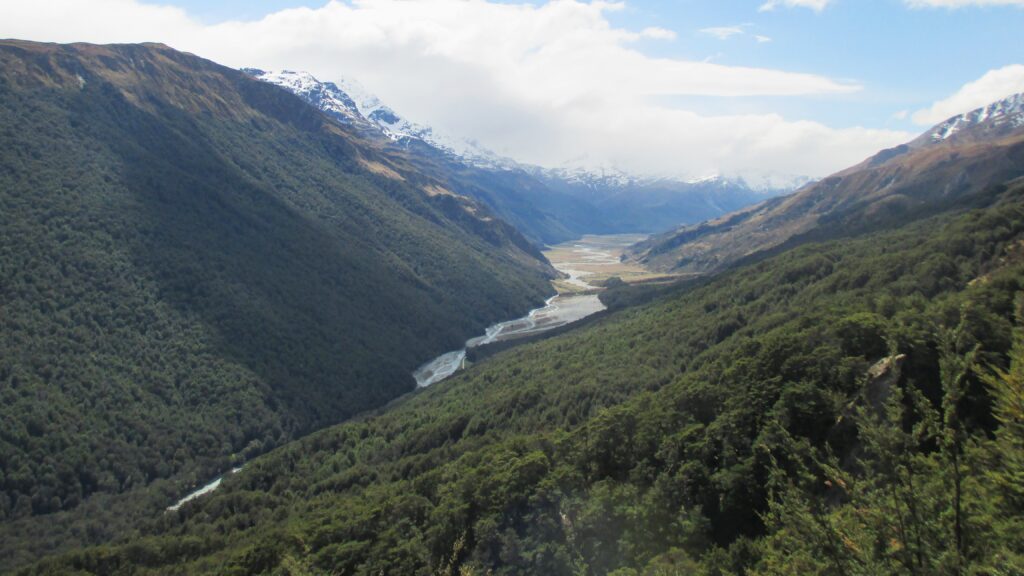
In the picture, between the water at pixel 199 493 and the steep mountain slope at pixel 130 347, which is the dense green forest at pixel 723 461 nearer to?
the water at pixel 199 493

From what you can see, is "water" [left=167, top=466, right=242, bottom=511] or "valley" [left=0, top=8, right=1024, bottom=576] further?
"water" [left=167, top=466, right=242, bottom=511]

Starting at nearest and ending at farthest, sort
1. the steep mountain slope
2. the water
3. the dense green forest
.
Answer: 1. the dense green forest
2. the water
3. the steep mountain slope

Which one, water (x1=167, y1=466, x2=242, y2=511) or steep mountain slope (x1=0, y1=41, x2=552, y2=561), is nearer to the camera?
water (x1=167, y1=466, x2=242, y2=511)

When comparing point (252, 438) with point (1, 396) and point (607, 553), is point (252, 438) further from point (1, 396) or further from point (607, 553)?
point (607, 553)

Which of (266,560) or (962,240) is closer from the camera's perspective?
(266,560)

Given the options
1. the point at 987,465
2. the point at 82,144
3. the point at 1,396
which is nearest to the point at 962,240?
the point at 987,465

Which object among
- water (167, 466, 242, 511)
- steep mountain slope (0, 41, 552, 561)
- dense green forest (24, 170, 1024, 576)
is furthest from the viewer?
steep mountain slope (0, 41, 552, 561)

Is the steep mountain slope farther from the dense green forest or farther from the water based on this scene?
the dense green forest

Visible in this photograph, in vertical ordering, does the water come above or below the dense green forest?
below

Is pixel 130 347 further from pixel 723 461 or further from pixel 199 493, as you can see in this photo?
pixel 723 461
